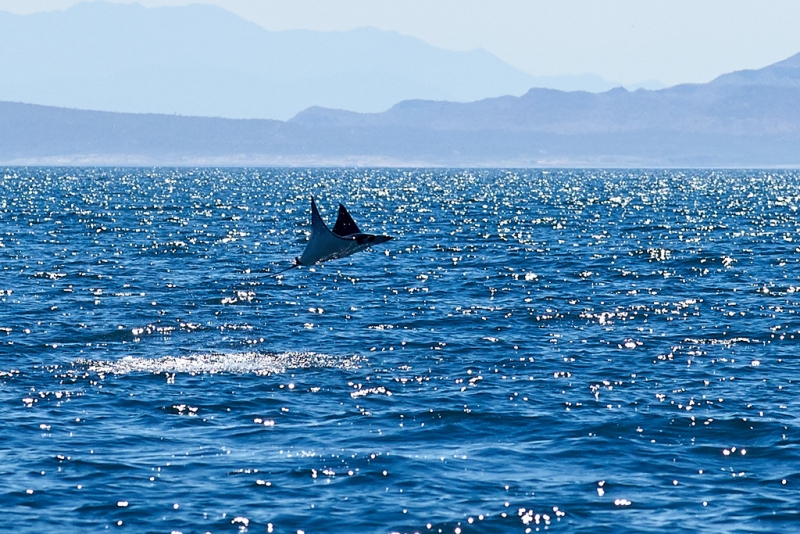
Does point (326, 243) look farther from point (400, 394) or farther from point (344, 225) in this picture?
point (400, 394)

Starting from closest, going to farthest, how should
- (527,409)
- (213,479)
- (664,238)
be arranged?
(213,479) → (527,409) → (664,238)

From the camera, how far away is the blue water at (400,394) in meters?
20.4

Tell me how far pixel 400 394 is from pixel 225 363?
20.4ft

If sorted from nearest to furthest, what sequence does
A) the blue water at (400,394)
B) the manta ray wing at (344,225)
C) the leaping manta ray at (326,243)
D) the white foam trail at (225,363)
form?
the blue water at (400,394) < the leaping manta ray at (326,243) < the white foam trail at (225,363) < the manta ray wing at (344,225)

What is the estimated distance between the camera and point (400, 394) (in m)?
28.6

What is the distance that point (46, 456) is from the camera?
23.1 meters

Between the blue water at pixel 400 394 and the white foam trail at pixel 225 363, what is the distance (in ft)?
0.46

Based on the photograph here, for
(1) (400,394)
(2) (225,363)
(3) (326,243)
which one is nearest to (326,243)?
(3) (326,243)

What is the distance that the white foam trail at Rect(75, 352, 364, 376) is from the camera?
103 feet

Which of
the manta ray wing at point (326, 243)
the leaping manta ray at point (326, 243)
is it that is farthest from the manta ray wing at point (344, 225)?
the manta ray wing at point (326, 243)

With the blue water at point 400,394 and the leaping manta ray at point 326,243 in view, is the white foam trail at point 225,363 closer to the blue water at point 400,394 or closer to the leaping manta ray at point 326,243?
the blue water at point 400,394

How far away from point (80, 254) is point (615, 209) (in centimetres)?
6598

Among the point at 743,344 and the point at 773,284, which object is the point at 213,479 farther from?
the point at 773,284

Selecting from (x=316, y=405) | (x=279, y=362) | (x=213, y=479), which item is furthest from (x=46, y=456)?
(x=279, y=362)
